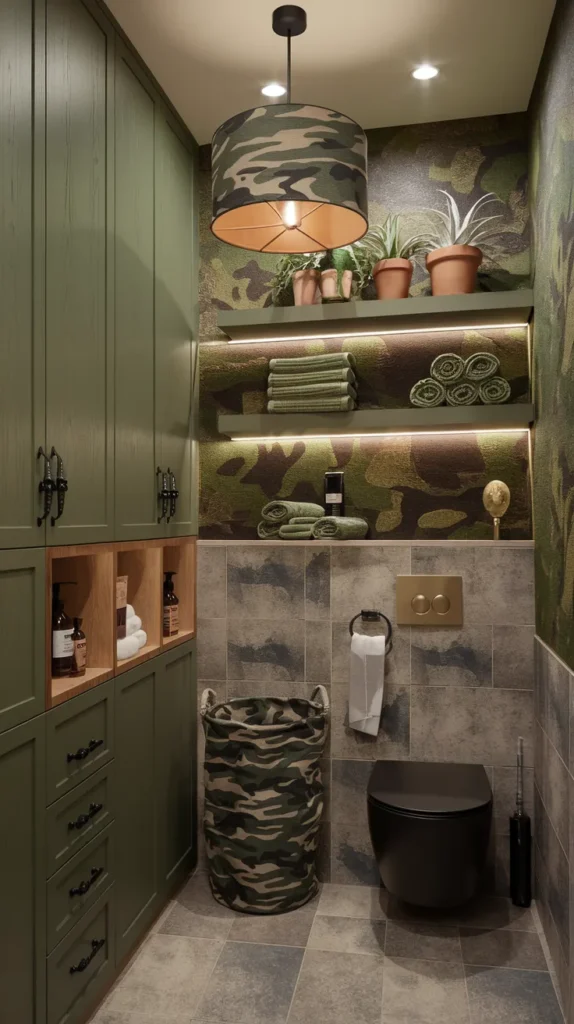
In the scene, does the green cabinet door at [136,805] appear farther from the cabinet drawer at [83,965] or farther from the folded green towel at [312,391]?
the folded green towel at [312,391]

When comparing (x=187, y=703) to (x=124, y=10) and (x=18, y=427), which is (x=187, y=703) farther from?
(x=124, y=10)

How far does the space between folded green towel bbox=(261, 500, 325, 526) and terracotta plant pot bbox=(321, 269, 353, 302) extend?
79 centimetres

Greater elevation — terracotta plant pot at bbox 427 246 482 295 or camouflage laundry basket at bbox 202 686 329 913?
terracotta plant pot at bbox 427 246 482 295

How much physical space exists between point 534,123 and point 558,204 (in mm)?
675

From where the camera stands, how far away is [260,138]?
2.01 metres

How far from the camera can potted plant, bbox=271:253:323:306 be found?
307 cm

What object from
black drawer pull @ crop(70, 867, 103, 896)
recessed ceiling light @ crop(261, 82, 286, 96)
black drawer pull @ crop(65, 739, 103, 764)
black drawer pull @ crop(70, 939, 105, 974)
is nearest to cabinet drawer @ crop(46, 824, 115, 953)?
black drawer pull @ crop(70, 867, 103, 896)

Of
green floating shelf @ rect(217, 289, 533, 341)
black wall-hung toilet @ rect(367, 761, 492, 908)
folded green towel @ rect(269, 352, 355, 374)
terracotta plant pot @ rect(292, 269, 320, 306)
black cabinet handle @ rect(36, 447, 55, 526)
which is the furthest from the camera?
terracotta plant pot @ rect(292, 269, 320, 306)

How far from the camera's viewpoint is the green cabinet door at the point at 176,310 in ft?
9.11

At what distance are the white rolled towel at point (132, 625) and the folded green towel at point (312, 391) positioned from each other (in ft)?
3.31

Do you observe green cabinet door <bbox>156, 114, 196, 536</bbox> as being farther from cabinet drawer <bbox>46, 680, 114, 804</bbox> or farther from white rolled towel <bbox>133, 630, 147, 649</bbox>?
cabinet drawer <bbox>46, 680, 114, 804</bbox>

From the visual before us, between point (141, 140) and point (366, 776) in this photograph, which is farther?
point (366, 776)

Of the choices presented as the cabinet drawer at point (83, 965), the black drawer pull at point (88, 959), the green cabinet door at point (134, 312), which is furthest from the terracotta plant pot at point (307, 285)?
the black drawer pull at point (88, 959)

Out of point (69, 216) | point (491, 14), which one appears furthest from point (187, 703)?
point (491, 14)
